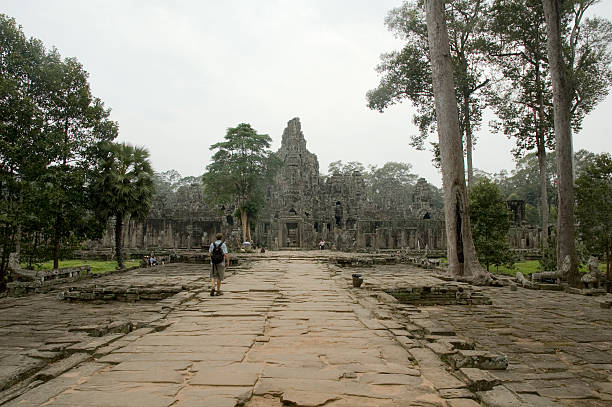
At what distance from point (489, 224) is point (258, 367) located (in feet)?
55.0

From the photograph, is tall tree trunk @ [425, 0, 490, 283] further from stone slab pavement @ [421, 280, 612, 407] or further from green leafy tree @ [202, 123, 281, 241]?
green leafy tree @ [202, 123, 281, 241]

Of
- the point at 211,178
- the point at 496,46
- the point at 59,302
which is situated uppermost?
the point at 496,46

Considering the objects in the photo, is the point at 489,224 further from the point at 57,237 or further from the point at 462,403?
the point at 57,237

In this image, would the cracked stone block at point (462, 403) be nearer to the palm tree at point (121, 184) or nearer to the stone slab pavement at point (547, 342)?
the stone slab pavement at point (547, 342)

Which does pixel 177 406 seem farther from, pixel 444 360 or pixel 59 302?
pixel 59 302

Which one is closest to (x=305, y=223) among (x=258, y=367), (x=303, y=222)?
(x=303, y=222)

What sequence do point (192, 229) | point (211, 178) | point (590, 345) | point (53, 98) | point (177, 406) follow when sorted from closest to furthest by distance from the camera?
point (177, 406), point (590, 345), point (53, 98), point (211, 178), point (192, 229)

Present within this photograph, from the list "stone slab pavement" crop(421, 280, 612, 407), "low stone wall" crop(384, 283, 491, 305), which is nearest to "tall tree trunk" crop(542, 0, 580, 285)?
"stone slab pavement" crop(421, 280, 612, 407)

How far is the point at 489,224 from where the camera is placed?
1797 cm

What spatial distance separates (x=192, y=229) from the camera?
32281 millimetres

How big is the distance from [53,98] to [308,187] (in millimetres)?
24034

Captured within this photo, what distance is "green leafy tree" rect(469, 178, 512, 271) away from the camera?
17672 mm

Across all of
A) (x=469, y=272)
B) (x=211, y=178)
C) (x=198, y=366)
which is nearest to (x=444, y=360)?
(x=198, y=366)

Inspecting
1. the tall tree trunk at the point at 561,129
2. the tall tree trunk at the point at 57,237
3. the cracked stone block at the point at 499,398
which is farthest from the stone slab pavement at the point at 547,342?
the tall tree trunk at the point at 57,237
